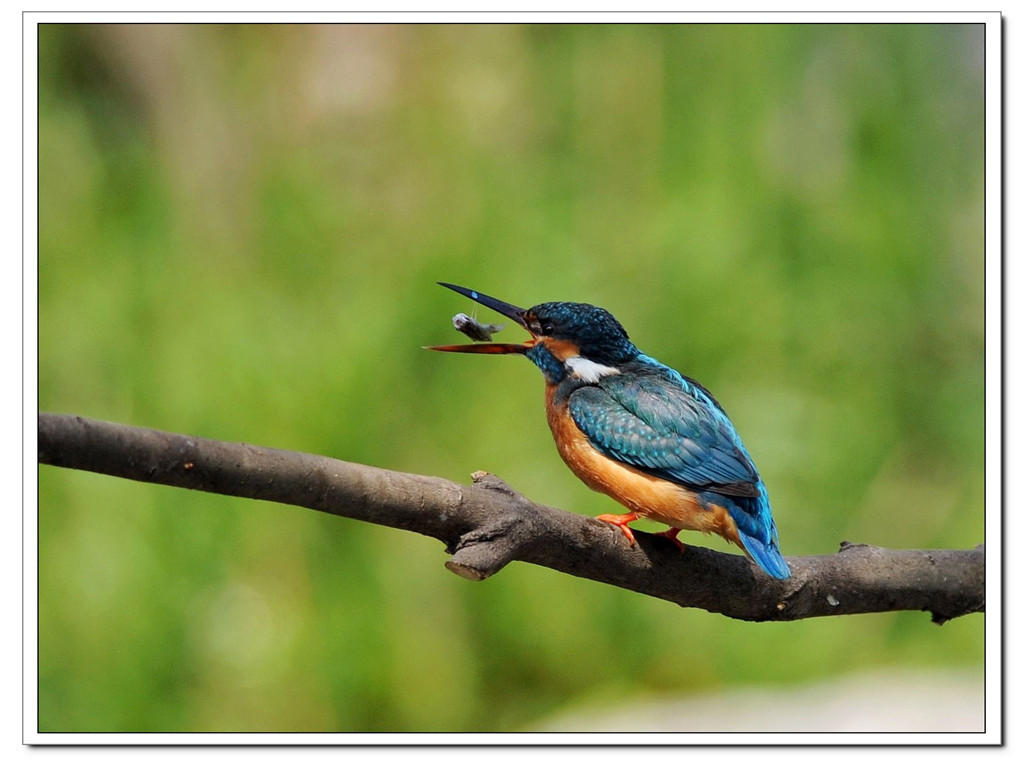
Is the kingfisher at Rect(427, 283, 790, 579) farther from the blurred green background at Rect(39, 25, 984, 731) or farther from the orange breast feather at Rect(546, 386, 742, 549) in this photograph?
the blurred green background at Rect(39, 25, 984, 731)

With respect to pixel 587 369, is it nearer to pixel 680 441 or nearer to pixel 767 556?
pixel 680 441

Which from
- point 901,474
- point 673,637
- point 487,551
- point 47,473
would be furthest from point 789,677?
point 47,473

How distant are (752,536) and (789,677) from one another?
111 centimetres

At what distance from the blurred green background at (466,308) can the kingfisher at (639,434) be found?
808 millimetres

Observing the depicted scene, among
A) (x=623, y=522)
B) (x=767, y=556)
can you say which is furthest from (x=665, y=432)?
(x=767, y=556)

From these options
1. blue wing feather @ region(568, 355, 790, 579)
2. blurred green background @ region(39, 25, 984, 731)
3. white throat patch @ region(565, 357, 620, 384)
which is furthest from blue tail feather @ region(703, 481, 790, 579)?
blurred green background @ region(39, 25, 984, 731)

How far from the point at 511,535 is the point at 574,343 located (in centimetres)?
75

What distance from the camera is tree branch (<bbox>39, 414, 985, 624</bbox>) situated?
1.30 m

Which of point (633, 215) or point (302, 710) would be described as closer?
point (302, 710)

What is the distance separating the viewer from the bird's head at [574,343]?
7.25ft
